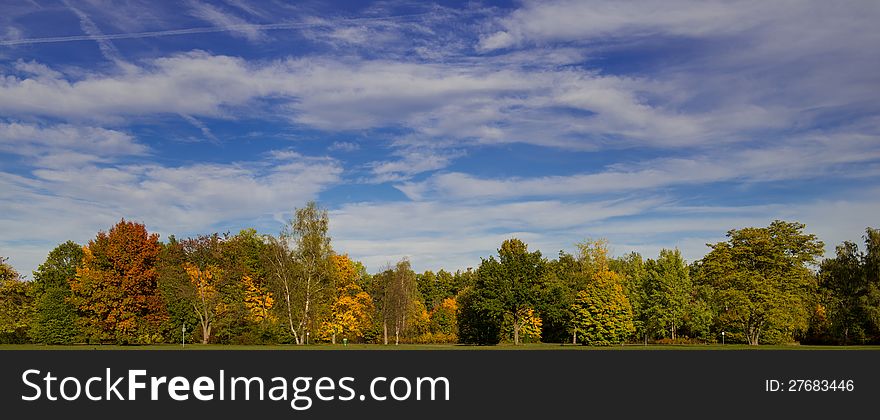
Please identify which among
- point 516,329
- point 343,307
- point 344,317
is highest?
point 343,307

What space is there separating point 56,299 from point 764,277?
79.4m

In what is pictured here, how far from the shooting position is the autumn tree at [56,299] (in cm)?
8519

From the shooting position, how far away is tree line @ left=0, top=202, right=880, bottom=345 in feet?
264

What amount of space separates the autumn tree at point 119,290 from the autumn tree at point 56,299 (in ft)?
11.7

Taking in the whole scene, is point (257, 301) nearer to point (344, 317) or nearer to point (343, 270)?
point (344, 317)

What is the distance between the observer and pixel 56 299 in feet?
287

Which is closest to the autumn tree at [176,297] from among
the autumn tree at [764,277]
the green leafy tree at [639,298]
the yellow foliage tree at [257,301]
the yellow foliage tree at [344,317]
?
the yellow foliage tree at [257,301]

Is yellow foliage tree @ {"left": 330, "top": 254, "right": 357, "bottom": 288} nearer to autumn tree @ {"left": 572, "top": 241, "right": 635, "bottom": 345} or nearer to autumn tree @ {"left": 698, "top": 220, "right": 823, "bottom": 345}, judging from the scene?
autumn tree @ {"left": 572, "top": 241, "right": 635, "bottom": 345}

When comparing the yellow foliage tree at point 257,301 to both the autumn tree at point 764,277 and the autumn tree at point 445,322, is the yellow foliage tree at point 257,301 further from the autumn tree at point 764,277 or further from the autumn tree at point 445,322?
the autumn tree at point 764,277

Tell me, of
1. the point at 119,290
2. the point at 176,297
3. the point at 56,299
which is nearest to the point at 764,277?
the point at 176,297
